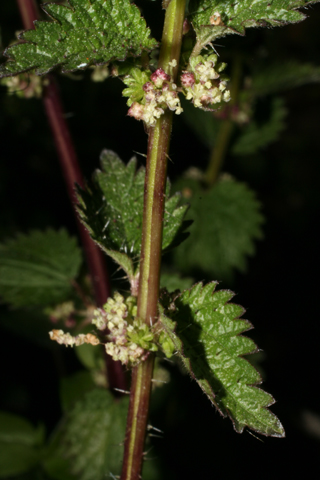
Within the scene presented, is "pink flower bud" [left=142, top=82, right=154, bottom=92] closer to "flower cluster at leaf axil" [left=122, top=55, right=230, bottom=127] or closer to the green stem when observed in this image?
"flower cluster at leaf axil" [left=122, top=55, right=230, bottom=127]

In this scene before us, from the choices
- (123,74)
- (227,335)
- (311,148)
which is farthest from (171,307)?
(311,148)

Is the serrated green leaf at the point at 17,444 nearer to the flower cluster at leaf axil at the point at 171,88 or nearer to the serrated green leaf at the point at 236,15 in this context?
the flower cluster at leaf axil at the point at 171,88

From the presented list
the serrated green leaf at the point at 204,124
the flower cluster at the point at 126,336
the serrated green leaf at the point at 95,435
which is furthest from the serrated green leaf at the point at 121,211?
the serrated green leaf at the point at 204,124

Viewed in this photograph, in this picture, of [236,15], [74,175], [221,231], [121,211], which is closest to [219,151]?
[221,231]

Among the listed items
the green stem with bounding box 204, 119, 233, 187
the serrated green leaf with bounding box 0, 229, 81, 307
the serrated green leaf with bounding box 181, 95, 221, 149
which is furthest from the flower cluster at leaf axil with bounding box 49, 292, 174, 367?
the serrated green leaf with bounding box 181, 95, 221, 149

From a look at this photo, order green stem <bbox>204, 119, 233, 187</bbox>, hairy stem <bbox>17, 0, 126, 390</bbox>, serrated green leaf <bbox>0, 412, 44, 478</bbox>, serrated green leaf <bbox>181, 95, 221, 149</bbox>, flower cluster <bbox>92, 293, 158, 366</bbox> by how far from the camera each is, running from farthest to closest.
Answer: serrated green leaf <bbox>181, 95, 221, 149</bbox>
green stem <bbox>204, 119, 233, 187</bbox>
serrated green leaf <bbox>0, 412, 44, 478</bbox>
hairy stem <bbox>17, 0, 126, 390</bbox>
flower cluster <bbox>92, 293, 158, 366</bbox>

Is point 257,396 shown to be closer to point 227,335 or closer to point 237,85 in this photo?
point 227,335
